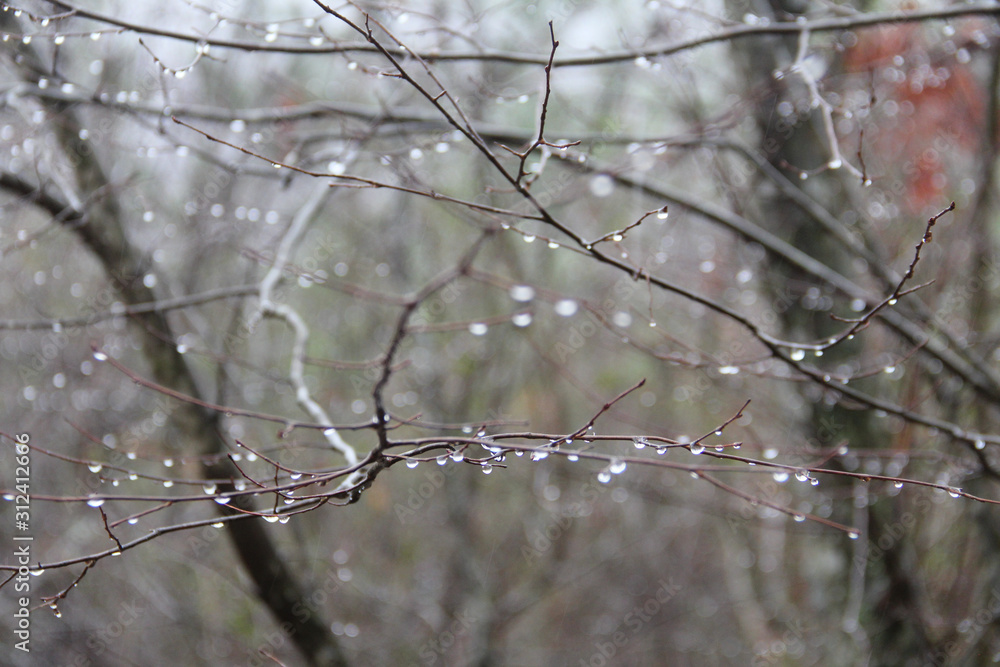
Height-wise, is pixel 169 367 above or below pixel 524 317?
above

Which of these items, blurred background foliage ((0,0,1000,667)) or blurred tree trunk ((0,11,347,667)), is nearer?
blurred background foliage ((0,0,1000,667))

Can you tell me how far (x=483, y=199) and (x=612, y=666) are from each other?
483 centimetres

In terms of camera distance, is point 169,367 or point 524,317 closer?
point 524,317

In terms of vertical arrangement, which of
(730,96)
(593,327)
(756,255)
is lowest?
(756,255)

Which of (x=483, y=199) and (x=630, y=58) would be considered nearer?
(x=630, y=58)

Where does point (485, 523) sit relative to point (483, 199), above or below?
below

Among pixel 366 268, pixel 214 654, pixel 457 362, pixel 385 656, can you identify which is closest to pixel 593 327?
pixel 457 362

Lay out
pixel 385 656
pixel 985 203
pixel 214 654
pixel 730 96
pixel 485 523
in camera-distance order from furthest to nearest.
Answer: pixel 485 523 < pixel 385 656 < pixel 214 654 < pixel 730 96 < pixel 985 203

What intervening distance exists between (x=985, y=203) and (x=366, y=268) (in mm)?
4424

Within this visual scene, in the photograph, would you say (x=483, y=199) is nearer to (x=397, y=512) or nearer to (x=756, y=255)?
(x=756, y=255)

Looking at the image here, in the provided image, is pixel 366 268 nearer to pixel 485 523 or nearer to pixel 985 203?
pixel 485 523

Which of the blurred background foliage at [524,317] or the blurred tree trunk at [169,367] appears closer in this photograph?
the blurred background foliage at [524,317]

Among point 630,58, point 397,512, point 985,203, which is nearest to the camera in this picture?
point 630,58

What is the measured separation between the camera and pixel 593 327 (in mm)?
5602
